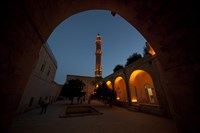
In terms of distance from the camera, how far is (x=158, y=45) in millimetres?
2207

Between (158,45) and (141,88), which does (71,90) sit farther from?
(158,45)

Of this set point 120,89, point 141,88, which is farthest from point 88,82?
point 141,88

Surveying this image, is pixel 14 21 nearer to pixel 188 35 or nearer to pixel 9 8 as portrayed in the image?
pixel 9 8

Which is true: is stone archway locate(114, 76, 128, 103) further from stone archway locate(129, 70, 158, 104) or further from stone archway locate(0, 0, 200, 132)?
stone archway locate(0, 0, 200, 132)

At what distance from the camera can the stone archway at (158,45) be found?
116cm

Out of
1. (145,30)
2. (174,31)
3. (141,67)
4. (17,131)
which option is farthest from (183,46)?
(141,67)

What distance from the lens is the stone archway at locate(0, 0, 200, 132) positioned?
1163 millimetres

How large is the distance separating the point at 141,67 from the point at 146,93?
5.73m

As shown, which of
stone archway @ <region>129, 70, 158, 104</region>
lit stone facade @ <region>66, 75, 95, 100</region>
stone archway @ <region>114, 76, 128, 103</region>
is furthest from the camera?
lit stone facade @ <region>66, 75, 95, 100</region>

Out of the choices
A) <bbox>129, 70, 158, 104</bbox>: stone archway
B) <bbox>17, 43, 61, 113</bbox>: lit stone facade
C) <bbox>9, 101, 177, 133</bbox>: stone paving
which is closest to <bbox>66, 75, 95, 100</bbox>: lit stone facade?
<bbox>17, 43, 61, 113</bbox>: lit stone facade

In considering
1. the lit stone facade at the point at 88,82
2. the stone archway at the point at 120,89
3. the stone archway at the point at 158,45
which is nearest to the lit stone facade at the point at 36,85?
the stone archway at the point at 158,45

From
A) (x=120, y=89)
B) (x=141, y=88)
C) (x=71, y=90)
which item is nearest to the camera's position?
(x=141, y=88)

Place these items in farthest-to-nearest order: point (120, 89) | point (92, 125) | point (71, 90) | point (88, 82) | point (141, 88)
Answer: point (88, 82), point (120, 89), point (71, 90), point (141, 88), point (92, 125)

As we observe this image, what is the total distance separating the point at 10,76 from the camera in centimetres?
125
